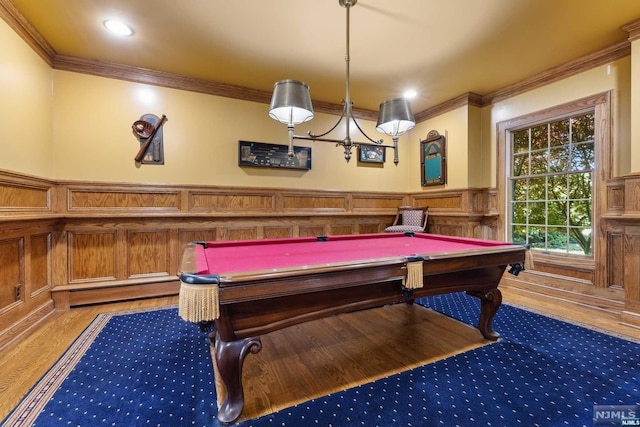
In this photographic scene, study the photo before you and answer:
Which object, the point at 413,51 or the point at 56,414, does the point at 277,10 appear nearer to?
the point at 413,51

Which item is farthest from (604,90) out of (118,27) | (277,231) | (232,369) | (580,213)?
(118,27)

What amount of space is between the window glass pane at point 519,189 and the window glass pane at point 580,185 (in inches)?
19.7

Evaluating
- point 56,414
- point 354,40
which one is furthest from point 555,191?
point 56,414

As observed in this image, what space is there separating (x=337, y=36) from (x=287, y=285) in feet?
7.91

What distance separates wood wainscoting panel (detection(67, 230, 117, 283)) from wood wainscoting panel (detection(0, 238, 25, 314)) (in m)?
0.58

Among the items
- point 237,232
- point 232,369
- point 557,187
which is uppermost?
point 557,187

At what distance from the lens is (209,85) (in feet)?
11.8

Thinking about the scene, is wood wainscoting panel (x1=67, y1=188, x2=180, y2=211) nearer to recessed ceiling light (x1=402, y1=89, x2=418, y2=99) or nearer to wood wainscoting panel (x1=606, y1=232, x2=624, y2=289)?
recessed ceiling light (x1=402, y1=89, x2=418, y2=99)

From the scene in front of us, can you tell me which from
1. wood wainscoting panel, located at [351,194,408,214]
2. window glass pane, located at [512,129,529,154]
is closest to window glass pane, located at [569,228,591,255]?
window glass pane, located at [512,129,529,154]

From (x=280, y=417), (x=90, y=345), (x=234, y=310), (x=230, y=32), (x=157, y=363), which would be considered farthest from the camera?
(x=230, y=32)

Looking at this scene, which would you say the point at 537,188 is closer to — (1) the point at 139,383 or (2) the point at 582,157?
(2) the point at 582,157

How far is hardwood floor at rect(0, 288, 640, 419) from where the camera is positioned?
65.7 inches

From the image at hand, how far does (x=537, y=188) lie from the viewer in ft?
11.8

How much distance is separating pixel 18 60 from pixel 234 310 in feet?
9.83
